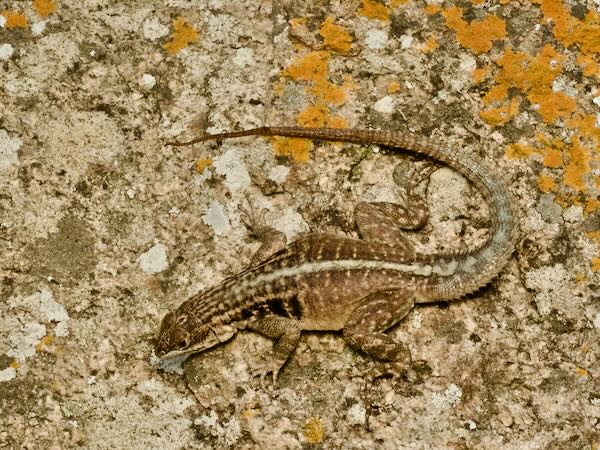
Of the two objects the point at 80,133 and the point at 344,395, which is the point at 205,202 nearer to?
the point at 80,133

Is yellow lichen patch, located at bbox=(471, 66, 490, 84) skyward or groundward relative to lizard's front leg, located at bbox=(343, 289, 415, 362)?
skyward

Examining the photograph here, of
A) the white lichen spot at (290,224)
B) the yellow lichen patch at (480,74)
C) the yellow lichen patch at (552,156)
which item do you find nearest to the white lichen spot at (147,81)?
the white lichen spot at (290,224)

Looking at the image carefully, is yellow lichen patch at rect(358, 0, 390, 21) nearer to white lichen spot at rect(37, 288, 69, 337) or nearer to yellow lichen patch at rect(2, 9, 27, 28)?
yellow lichen patch at rect(2, 9, 27, 28)

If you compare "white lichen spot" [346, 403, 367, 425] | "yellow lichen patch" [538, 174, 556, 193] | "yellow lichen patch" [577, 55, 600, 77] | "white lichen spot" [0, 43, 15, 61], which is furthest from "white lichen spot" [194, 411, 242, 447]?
"yellow lichen patch" [577, 55, 600, 77]

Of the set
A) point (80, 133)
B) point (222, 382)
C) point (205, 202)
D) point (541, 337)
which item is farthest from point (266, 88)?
point (541, 337)

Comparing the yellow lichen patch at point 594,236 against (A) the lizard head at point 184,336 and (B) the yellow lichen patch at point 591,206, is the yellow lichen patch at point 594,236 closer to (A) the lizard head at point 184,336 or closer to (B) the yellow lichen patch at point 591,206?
(B) the yellow lichen patch at point 591,206
